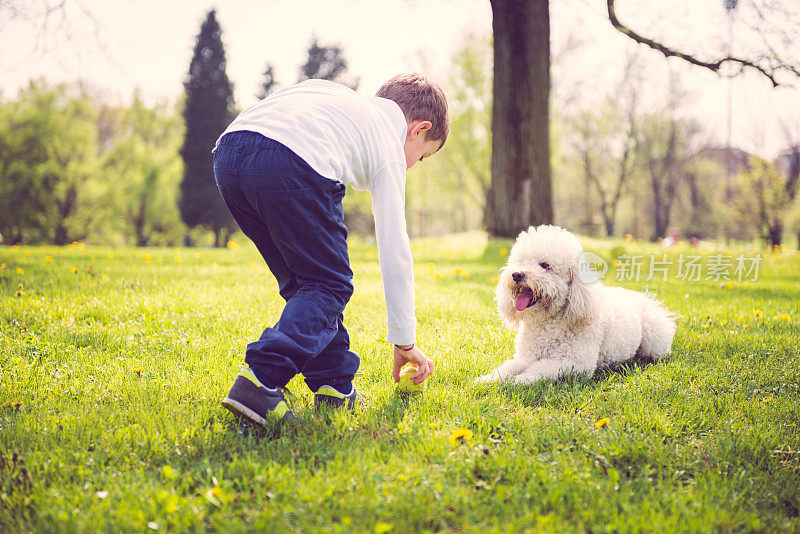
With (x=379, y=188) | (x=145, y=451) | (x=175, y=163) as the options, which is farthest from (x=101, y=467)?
(x=175, y=163)

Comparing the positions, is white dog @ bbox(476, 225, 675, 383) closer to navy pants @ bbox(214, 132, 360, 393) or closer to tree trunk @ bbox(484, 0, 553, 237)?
navy pants @ bbox(214, 132, 360, 393)

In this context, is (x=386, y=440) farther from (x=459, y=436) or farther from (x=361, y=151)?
(x=361, y=151)

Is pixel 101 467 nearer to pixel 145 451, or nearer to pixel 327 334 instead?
pixel 145 451

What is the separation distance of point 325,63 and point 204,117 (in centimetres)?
895

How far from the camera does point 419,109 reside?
273 cm

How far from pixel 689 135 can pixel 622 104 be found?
22.5 ft

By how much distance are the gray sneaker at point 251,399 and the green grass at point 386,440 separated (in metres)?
0.11

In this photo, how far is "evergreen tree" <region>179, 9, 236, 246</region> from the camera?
3059cm

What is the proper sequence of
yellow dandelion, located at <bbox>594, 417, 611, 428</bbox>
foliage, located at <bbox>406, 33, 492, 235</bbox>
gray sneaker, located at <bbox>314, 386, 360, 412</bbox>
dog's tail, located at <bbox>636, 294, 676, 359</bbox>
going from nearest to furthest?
1. yellow dandelion, located at <bbox>594, 417, 611, 428</bbox>
2. gray sneaker, located at <bbox>314, 386, 360, 412</bbox>
3. dog's tail, located at <bbox>636, 294, 676, 359</bbox>
4. foliage, located at <bbox>406, 33, 492, 235</bbox>

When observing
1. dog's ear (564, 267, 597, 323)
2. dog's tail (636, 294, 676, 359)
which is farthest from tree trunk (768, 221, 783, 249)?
dog's ear (564, 267, 597, 323)

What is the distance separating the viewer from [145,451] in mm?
2172

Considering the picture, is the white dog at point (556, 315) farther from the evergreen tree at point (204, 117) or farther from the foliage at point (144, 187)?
the foliage at point (144, 187)

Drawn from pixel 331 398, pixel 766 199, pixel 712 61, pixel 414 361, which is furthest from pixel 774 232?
pixel 331 398

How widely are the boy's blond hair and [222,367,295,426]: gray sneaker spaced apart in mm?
1581
